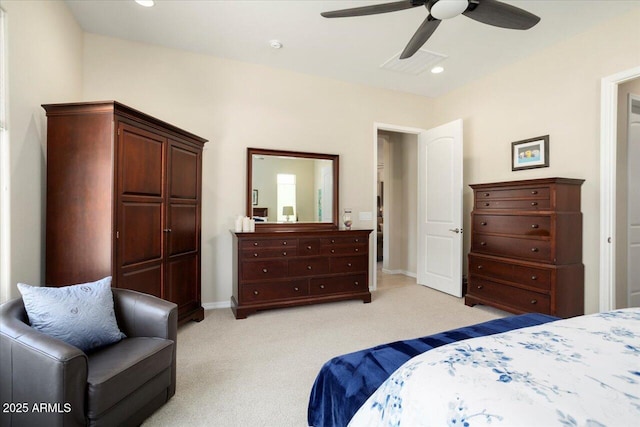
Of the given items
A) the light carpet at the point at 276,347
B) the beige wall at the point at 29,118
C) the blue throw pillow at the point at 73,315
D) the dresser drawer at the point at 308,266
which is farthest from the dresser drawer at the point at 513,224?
the beige wall at the point at 29,118

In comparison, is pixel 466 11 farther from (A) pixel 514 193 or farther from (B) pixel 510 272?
(B) pixel 510 272

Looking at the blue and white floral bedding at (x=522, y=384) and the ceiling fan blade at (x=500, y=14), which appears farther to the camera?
the ceiling fan blade at (x=500, y=14)

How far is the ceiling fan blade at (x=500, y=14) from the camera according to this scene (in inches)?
75.3

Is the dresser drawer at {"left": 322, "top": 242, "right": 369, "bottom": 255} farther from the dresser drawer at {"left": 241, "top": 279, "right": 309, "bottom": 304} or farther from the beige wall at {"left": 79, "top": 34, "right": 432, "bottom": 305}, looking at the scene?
the beige wall at {"left": 79, "top": 34, "right": 432, "bottom": 305}

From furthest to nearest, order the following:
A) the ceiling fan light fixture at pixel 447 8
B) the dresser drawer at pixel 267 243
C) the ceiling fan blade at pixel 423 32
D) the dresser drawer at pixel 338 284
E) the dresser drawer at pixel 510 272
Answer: the dresser drawer at pixel 338 284 → the dresser drawer at pixel 267 243 → the dresser drawer at pixel 510 272 → the ceiling fan blade at pixel 423 32 → the ceiling fan light fixture at pixel 447 8

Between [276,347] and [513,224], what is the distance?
9.15 ft

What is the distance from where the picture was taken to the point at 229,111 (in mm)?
3637

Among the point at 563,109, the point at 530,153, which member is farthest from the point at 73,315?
the point at 563,109

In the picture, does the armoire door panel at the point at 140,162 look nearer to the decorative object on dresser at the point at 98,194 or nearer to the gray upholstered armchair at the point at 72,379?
the decorative object on dresser at the point at 98,194

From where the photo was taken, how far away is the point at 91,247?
2.19m

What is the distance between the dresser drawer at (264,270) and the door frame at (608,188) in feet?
10.5

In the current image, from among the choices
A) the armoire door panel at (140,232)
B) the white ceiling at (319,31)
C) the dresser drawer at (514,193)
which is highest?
the white ceiling at (319,31)

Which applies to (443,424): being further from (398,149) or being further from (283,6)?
(398,149)

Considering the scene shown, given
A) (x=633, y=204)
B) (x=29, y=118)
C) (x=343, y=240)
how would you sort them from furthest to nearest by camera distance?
(x=343, y=240) < (x=633, y=204) < (x=29, y=118)
